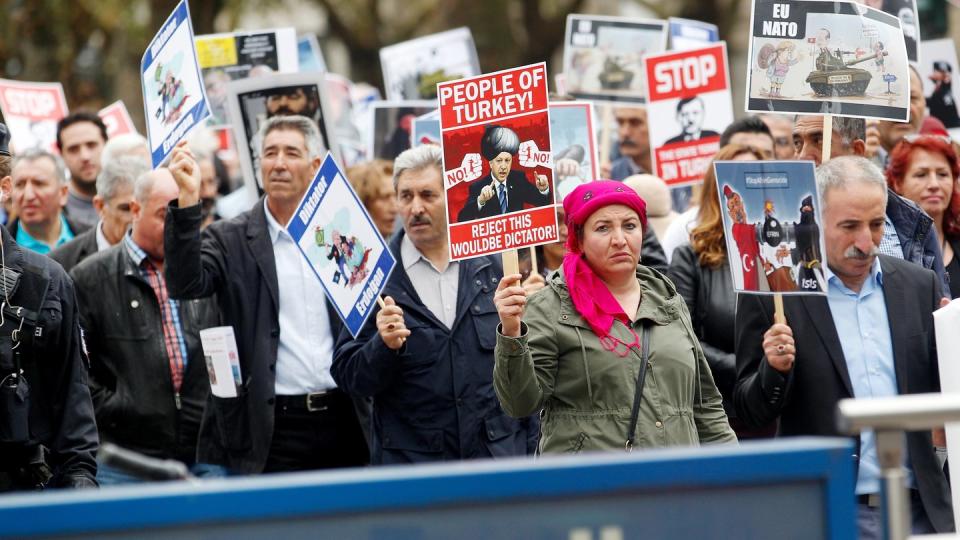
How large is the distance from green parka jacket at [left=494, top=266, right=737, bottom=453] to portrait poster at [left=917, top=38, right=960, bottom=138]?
537cm

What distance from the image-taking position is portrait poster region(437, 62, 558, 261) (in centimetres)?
586

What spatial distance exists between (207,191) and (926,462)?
6046 mm

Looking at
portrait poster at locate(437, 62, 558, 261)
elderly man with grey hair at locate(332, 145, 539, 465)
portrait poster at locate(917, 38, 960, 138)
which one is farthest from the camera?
portrait poster at locate(917, 38, 960, 138)

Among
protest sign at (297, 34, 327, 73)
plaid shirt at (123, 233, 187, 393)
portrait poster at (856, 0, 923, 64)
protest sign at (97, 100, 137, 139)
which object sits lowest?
plaid shirt at (123, 233, 187, 393)

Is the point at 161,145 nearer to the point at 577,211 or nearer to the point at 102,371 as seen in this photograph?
the point at 102,371

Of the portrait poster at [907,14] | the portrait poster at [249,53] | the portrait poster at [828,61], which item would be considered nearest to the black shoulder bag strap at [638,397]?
the portrait poster at [828,61]

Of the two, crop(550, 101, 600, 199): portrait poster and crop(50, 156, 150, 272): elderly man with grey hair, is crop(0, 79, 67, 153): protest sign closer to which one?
crop(50, 156, 150, 272): elderly man with grey hair

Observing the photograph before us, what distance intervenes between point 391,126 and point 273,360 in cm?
351

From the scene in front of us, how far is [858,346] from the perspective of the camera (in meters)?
5.66

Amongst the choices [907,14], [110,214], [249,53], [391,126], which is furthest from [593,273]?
[249,53]

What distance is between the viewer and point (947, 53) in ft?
32.9

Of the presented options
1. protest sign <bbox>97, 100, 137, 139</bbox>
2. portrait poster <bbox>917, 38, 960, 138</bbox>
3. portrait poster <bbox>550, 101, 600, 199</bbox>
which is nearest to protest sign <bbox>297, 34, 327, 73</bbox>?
protest sign <bbox>97, 100, 137, 139</bbox>

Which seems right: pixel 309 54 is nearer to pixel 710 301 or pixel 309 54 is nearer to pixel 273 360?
pixel 273 360

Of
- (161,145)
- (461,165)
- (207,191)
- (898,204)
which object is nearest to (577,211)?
(461,165)
